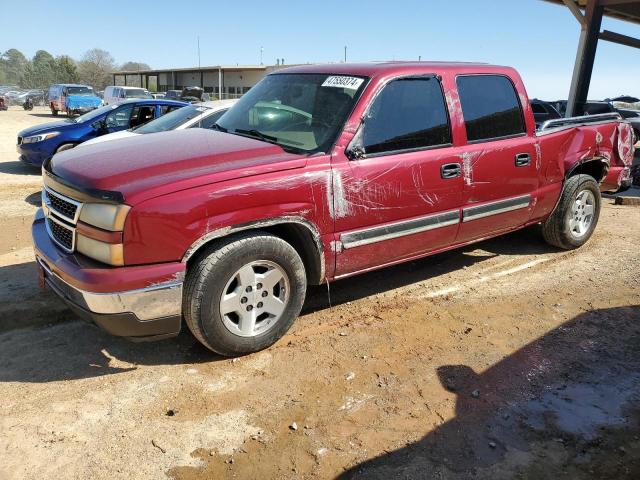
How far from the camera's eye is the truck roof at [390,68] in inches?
154

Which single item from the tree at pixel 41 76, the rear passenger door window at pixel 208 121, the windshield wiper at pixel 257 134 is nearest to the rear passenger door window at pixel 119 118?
the rear passenger door window at pixel 208 121

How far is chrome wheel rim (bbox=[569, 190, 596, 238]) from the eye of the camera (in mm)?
5676

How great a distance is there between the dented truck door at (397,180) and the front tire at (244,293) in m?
0.45

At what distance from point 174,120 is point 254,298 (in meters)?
5.43

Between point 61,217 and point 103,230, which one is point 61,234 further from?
point 103,230

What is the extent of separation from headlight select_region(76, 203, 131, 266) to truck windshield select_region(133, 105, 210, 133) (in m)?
5.05

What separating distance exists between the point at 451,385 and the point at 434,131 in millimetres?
1969

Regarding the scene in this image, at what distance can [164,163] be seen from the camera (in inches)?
125

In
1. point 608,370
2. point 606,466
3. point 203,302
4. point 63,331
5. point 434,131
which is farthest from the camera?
point 434,131

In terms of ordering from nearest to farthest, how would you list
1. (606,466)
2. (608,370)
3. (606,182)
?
(606,466) → (608,370) → (606,182)

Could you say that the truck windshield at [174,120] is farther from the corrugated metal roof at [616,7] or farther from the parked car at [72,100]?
the parked car at [72,100]

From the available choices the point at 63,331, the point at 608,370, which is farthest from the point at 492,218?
the point at 63,331

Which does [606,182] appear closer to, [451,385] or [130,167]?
[451,385]

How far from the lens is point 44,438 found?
267 centimetres
